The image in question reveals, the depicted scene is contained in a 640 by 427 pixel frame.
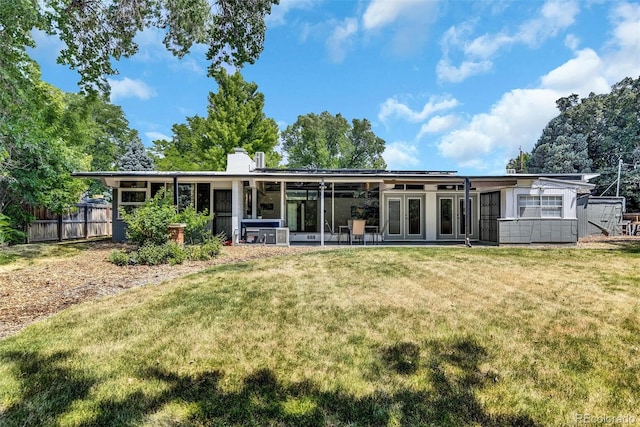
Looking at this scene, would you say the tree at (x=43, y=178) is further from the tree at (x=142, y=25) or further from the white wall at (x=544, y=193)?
the white wall at (x=544, y=193)

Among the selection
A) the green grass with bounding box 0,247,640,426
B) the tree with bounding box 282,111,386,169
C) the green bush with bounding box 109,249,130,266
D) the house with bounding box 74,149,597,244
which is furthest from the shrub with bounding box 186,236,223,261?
the tree with bounding box 282,111,386,169

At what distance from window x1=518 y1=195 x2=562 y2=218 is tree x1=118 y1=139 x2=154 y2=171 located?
2800 centimetres

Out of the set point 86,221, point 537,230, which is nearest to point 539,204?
point 537,230

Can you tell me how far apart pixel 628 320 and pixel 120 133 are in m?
39.8

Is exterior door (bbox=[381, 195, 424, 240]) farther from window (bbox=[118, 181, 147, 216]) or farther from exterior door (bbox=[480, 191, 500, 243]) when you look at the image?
window (bbox=[118, 181, 147, 216])

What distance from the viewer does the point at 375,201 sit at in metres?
15.9

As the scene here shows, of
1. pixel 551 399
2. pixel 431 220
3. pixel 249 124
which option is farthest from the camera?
pixel 249 124

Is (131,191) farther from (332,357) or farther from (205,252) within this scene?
(332,357)

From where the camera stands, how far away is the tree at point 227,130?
→ 2503 centimetres

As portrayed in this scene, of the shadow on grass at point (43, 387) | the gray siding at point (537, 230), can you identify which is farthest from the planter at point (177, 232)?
the gray siding at point (537, 230)

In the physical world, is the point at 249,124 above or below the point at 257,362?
above

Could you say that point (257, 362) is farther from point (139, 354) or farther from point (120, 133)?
point (120, 133)

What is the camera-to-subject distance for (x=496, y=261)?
8695mm

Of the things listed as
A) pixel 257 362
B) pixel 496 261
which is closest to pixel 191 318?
pixel 257 362
